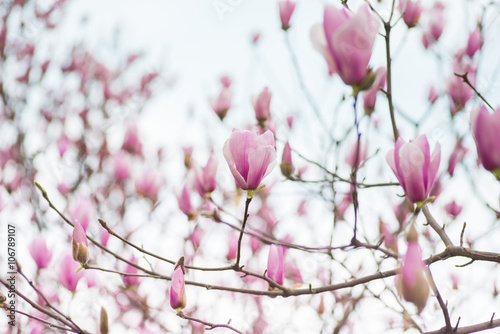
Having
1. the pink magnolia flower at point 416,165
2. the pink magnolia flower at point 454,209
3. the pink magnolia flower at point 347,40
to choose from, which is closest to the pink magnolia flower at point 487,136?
the pink magnolia flower at point 416,165

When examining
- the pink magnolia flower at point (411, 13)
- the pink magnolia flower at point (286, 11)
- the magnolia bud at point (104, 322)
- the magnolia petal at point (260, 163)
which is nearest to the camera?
the magnolia petal at point (260, 163)

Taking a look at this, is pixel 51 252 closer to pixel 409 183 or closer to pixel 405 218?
pixel 409 183

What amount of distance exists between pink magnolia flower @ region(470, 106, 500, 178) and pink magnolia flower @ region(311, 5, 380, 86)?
0.23 meters

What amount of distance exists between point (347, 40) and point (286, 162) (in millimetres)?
679

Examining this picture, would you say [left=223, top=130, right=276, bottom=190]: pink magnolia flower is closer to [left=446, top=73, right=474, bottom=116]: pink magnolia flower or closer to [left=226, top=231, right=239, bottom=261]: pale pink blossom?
[left=226, top=231, right=239, bottom=261]: pale pink blossom

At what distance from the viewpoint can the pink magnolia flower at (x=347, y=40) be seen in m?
0.76

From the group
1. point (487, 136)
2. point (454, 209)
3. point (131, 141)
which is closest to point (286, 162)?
point (487, 136)

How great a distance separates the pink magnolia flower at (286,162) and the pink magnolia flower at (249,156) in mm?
423

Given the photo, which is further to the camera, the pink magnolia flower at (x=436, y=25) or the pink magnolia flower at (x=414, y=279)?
the pink magnolia flower at (x=436, y=25)

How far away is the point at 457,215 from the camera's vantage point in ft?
6.97

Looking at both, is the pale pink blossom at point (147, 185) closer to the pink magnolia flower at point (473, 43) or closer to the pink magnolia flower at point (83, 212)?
the pink magnolia flower at point (83, 212)

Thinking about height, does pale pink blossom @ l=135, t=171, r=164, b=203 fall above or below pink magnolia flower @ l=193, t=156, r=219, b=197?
above

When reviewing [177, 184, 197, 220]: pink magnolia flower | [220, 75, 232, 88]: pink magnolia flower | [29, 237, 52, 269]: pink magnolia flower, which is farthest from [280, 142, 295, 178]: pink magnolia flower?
[220, 75, 232, 88]: pink magnolia flower

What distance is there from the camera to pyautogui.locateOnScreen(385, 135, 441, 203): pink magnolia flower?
840mm
